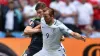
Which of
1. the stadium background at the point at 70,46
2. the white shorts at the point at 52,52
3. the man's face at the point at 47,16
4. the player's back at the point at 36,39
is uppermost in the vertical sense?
the stadium background at the point at 70,46

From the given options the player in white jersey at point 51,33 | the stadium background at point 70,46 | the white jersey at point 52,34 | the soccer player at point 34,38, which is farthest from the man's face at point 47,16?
the stadium background at point 70,46

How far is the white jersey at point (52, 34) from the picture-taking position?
26.9 ft

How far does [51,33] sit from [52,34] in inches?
1.1

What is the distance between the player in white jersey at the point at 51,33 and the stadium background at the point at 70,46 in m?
3.42

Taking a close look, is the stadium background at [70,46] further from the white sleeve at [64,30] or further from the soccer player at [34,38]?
the white sleeve at [64,30]

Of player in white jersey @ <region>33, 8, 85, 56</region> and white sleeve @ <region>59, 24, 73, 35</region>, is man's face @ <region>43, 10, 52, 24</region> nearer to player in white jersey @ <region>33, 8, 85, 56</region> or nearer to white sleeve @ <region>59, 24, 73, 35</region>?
player in white jersey @ <region>33, 8, 85, 56</region>

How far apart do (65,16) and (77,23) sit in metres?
0.45

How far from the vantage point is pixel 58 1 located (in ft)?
46.3

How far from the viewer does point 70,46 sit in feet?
40.1

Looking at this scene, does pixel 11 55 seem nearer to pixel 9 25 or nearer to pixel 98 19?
pixel 9 25

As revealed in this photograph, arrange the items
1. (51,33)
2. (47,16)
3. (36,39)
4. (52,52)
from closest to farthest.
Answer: (47,16) < (51,33) < (52,52) < (36,39)

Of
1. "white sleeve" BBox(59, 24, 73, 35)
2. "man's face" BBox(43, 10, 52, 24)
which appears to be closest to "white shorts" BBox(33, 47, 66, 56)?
"white sleeve" BBox(59, 24, 73, 35)

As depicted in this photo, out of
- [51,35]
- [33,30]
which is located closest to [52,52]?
[51,35]

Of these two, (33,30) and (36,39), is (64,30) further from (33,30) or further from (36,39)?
(36,39)
